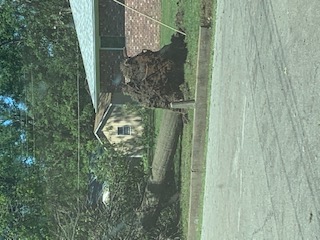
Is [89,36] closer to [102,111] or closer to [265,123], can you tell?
[102,111]

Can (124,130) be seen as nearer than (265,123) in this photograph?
No

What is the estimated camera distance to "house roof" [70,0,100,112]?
77.7ft

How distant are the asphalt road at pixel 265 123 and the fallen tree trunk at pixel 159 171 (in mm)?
5657

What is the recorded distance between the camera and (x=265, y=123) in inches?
404

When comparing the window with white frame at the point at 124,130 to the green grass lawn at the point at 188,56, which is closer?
the green grass lawn at the point at 188,56

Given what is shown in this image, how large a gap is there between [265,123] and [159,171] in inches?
556

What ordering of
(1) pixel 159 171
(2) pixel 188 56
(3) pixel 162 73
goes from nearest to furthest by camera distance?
(2) pixel 188 56
(3) pixel 162 73
(1) pixel 159 171

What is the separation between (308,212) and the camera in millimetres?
7719

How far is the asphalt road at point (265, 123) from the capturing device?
791 centimetres

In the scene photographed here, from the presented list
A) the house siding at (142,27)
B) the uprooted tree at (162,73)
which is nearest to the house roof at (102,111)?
the house siding at (142,27)

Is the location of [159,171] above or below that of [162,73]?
below

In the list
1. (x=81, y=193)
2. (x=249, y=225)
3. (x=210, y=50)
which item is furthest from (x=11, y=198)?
(x=249, y=225)

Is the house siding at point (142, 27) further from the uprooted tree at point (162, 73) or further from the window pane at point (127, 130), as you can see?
the window pane at point (127, 130)

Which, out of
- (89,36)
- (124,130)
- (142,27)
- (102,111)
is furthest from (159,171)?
(124,130)
